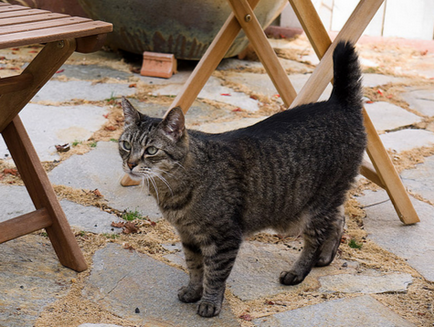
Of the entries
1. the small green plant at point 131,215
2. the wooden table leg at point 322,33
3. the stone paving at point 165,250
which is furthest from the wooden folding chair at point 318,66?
the small green plant at point 131,215

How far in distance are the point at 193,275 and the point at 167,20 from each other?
10.00 feet

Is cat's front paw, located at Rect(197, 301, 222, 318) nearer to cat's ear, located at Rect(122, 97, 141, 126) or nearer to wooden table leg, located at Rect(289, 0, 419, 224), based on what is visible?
cat's ear, located at Rect(122, 97, 141, 126)

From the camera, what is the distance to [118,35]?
200 inches

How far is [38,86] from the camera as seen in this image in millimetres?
2195

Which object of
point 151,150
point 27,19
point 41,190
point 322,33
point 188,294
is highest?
point 27,19

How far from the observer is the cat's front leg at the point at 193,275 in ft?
7.72

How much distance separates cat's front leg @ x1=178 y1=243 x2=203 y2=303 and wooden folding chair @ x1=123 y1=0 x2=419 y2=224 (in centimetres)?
92

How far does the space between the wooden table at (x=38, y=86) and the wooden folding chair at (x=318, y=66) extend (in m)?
0.87

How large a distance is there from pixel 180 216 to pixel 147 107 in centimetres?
215

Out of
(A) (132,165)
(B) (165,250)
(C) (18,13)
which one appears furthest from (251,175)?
(C) (18,13)

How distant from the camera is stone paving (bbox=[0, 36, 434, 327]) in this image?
221 cm

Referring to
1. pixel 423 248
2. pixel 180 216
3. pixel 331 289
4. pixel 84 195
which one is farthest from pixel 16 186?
pixel 423 248

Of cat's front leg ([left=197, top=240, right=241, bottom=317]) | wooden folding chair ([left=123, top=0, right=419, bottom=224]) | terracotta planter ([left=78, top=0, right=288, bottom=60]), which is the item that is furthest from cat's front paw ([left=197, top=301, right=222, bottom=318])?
terracotta planter ([left=78, top=0, right=288, bottom=60])

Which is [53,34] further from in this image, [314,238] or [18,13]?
[314,238]
